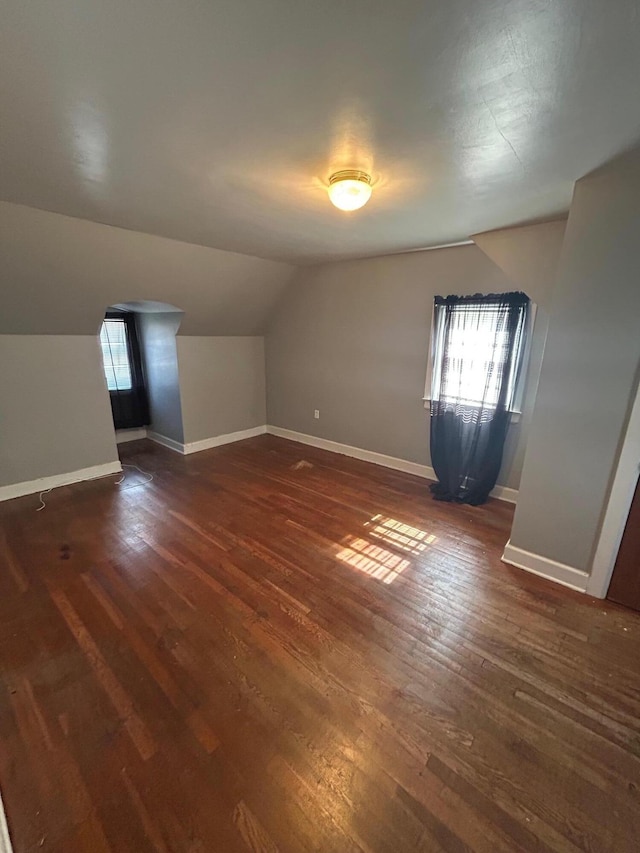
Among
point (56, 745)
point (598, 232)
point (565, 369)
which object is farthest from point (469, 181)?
point (56, 745)

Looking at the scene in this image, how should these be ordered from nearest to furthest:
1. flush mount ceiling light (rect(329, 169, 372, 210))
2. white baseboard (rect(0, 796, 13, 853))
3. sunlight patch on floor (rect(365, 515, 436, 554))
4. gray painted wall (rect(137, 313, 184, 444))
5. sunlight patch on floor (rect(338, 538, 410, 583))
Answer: white baseboard (rect(0, 796, 13, 853)), flush mount ceiling light (rect(329, 169, 372, 210)), sunlight patch on floor (rect(338, 538, 410, 583)), sunlight patch on floor (rect(365, 515, 436, 554)), gray painted wall (rect(137, 313, 184, 444))

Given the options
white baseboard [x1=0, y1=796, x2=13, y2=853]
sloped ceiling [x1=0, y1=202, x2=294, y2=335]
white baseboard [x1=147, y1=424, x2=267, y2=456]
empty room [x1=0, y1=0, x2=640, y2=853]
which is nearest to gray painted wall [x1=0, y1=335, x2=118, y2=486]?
empty room [x1=0, y1=0, x2=640, y2=853]

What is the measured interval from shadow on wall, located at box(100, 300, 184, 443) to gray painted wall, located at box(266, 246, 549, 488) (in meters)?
1.44

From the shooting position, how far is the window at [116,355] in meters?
4.56

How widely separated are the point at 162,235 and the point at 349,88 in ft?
7.25

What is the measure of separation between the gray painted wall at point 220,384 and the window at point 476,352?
2647mm

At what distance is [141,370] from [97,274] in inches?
82.6

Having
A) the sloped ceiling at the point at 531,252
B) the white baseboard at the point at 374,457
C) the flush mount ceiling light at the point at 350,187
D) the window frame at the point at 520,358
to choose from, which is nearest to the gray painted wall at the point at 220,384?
the white baseboard at the point at 374,457

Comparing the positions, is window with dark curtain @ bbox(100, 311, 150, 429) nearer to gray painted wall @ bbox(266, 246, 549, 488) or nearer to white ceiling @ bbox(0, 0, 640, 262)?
→ gray painted wall @ bbox(266, 246, 549, 488)

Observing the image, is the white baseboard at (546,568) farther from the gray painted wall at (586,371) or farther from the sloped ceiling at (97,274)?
the sloped ceiling at (97,274)

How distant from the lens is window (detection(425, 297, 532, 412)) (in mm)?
2979

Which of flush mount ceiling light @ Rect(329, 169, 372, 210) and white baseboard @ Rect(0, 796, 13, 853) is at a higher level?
flush mount ceiling light @ Rect(329, 169, 372, 210)

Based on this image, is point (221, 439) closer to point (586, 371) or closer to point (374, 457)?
point (374, 457)

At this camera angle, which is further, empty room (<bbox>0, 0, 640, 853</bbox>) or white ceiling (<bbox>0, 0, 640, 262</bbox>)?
empty room (<bbox>0, 0, 640, 853</bbox>)
